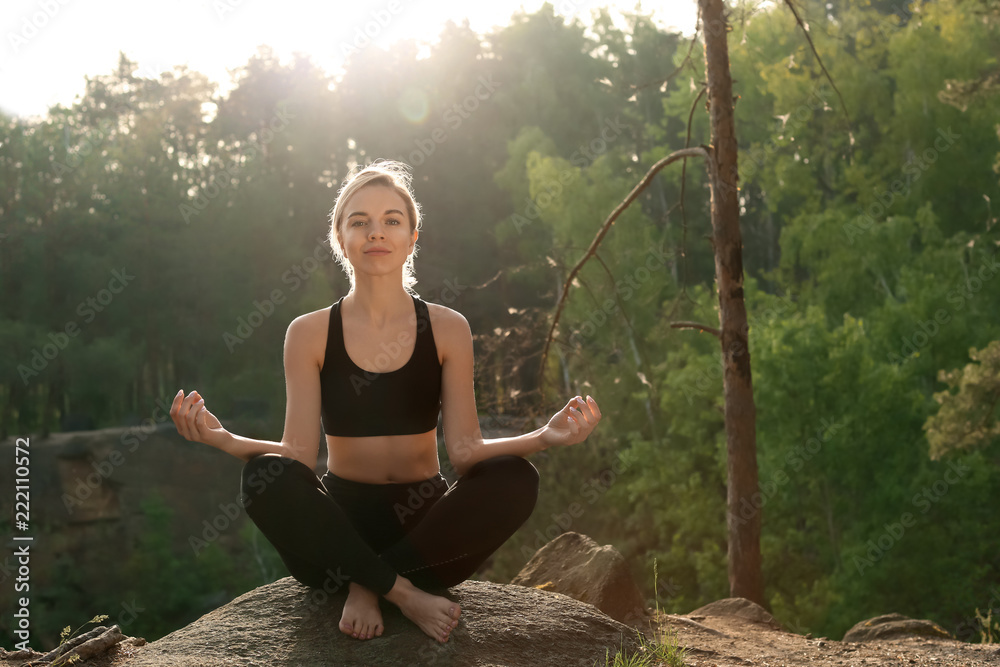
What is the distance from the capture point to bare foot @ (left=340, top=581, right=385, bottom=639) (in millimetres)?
3014

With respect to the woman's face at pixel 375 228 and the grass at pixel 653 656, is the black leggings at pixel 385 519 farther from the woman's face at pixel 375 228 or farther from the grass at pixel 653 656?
the woman's face at pixel 375 228

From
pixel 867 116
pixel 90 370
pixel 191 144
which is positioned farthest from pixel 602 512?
pixel 191 144

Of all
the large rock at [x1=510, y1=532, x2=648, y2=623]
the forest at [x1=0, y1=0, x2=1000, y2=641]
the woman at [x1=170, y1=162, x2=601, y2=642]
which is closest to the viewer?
the woman at [x1=170, y1=162, x2=601, y2=642]

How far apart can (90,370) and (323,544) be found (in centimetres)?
2369

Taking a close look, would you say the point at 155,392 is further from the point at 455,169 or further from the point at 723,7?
the point at 723,7

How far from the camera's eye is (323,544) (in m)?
2.95

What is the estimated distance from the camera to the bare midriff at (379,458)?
3.22 m

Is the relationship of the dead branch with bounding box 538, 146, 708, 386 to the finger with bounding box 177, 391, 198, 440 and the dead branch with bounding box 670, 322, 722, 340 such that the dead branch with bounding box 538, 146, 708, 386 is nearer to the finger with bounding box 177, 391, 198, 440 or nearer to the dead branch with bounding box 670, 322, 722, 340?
the dead branch with bounding box 670, 322, 722, 340

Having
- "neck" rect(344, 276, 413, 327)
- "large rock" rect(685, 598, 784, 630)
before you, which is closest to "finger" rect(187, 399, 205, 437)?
"neck" rect(344, 276, 413, 327)

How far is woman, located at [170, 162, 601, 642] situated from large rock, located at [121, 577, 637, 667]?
86mm

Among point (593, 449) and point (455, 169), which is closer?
point (593, 449)

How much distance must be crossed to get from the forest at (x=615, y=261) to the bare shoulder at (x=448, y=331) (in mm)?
11059

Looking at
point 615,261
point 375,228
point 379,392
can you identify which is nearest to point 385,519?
point 379,392

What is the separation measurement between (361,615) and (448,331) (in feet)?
3.60
